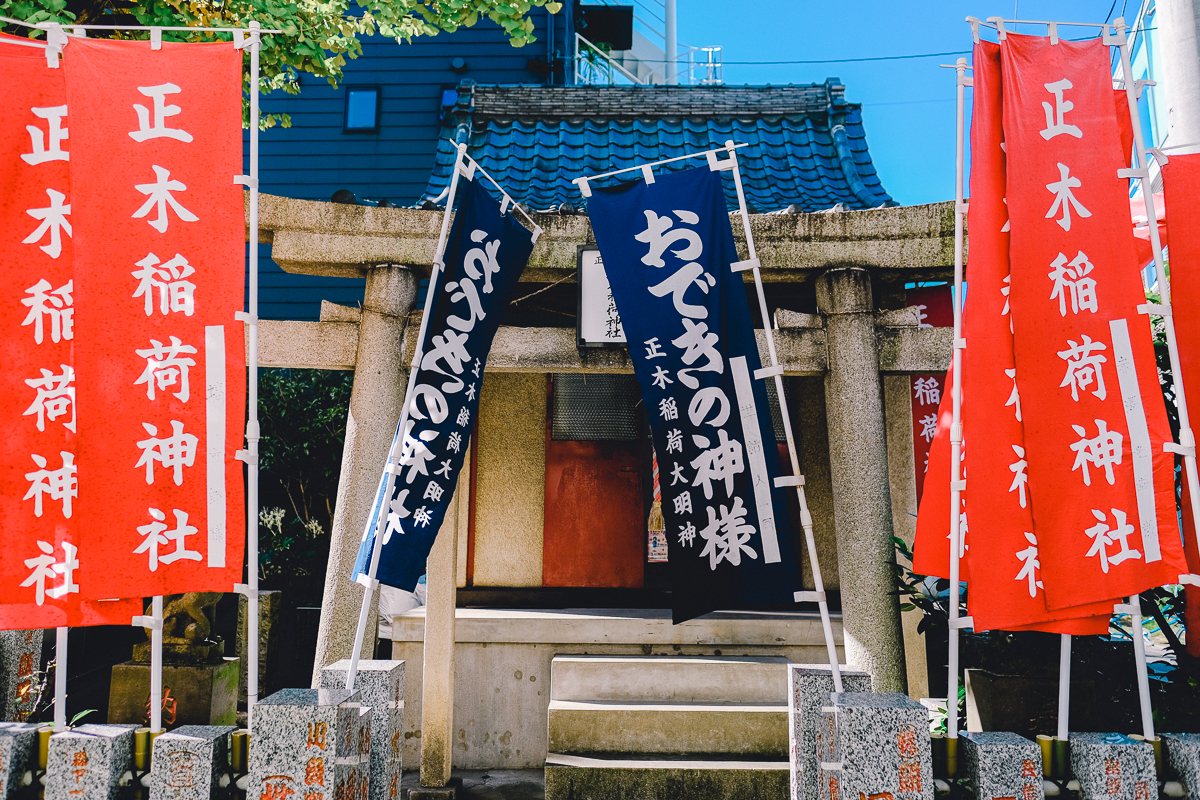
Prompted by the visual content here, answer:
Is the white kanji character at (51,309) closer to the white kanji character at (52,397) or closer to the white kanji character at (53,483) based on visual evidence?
the white kanji character at (52,397)

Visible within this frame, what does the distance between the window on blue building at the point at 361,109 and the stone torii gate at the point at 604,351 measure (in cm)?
858

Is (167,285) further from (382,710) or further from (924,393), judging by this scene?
(924,393)

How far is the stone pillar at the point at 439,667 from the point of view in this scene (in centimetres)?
651

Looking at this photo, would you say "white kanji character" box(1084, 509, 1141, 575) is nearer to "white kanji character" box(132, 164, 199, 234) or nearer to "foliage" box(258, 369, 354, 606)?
"white kanji character" box(132, 164, 199, 234)

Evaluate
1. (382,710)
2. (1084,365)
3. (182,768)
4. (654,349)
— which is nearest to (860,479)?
(1084,365)

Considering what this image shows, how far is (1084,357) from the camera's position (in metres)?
4.19

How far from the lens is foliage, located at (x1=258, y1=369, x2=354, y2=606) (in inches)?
443

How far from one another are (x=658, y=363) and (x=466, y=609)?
4.97 meters

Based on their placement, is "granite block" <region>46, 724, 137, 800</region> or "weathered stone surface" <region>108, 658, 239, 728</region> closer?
"granite block" <region>46, 724, 137, 800</region>

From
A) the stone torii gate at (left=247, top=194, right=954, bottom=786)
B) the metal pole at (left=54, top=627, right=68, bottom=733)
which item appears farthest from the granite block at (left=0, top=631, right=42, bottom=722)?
the stone torii gate at (left=247, top=194, right=954, bottom=786)

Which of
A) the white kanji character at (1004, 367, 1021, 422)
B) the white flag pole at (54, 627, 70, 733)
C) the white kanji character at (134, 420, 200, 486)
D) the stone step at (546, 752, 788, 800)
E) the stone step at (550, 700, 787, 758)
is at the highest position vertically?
the white kanji character at (1004, 367, 1021, 422)

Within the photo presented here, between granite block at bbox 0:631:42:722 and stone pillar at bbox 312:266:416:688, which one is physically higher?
stone pillar at bbox 312:266:416:688

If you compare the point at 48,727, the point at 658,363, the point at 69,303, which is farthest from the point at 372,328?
the point at 48,727

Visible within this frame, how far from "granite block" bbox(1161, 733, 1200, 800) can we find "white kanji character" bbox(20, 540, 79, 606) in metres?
6.11
